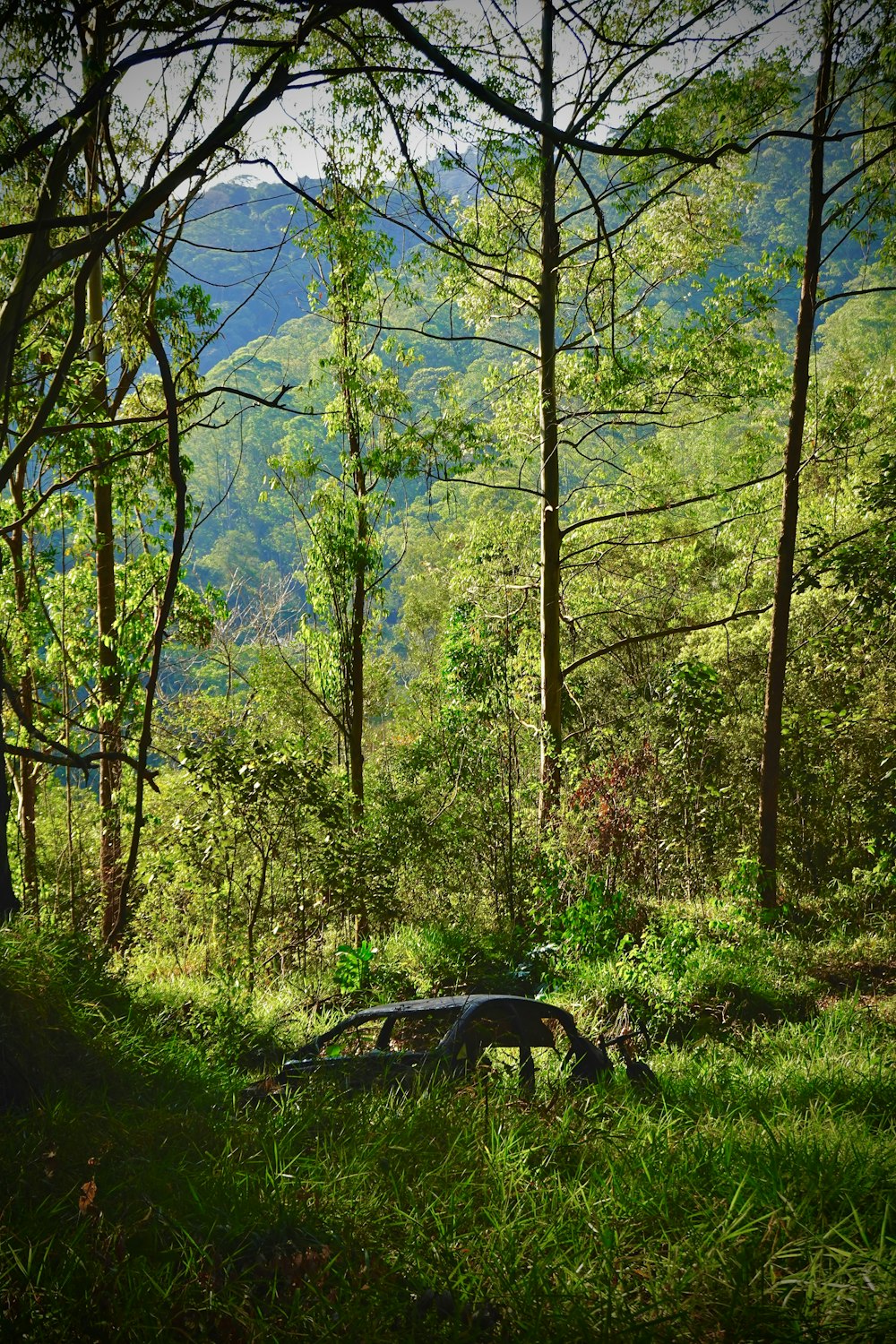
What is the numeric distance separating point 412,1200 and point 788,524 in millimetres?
7576

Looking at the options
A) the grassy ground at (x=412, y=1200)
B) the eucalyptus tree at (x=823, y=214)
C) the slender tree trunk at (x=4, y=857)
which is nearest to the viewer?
the grassy ground at (x=412, y=1200)

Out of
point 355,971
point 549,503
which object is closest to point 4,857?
point 355,971

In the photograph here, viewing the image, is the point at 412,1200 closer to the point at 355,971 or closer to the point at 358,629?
the point at 355,971

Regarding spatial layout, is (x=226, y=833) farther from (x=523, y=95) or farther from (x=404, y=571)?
(x=404, y=571)

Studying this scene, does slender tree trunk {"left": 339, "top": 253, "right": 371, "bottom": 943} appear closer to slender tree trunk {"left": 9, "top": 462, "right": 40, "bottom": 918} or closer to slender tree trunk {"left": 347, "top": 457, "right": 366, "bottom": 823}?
slender tree trunk {"left": 347, "top": 457, "right": 366, "bottom": 823}

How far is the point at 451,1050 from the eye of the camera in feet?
12.0

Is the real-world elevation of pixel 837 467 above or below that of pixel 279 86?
above

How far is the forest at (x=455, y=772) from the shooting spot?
226cm

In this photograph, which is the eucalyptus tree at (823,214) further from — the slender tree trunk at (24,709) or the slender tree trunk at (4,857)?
the slender tree trunk at (24,709)

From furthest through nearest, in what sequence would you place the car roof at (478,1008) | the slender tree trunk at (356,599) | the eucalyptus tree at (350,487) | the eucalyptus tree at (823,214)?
the slender tree trunk at (356,599) < the eucalyptus tree at (350,487) < the eucalyptus tree at (823,214) < the car roof at (478,1008)

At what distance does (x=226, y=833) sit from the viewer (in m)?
7.86

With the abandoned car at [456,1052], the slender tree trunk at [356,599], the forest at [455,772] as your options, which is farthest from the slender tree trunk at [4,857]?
the slender tree trunk at [356,599]

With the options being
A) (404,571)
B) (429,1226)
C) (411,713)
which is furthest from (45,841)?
(404,571)

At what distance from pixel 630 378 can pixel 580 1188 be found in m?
8.03
